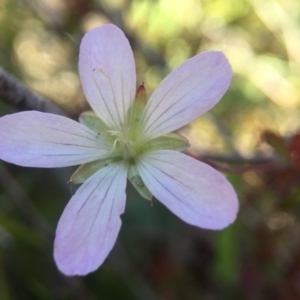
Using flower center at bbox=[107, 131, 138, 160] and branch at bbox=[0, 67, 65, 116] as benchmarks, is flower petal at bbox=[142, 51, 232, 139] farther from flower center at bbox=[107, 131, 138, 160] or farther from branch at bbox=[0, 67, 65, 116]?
branch at bbox=[0, 67, 65, 116]

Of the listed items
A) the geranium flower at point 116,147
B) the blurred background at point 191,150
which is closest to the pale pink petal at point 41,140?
the geranium flower at point 116,147

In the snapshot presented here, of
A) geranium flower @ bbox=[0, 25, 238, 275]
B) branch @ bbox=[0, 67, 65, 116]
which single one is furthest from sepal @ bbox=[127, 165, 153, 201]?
branch @ bbox=[0, 67, 65, 116]

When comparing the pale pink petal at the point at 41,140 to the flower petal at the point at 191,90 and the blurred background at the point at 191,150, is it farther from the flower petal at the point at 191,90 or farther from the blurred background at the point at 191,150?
the blurred background at the point at 191,150

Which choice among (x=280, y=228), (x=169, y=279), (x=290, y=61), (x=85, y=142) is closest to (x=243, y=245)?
(x=280, y=228)

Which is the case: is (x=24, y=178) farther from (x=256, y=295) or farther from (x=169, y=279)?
(x=256, y=295)

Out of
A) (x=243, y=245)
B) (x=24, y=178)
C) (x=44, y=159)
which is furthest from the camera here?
(x=24, y=178)

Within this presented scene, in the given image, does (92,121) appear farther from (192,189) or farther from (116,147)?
(192,189)
